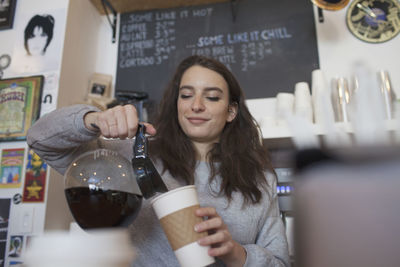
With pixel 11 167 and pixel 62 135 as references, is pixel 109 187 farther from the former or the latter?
pixel 11 167

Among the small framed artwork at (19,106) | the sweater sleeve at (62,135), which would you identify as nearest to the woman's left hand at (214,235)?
the sweater sleeve at (62,135)

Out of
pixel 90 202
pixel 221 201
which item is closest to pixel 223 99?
pixel 221 201

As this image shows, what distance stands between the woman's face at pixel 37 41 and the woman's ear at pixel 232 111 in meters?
1.14

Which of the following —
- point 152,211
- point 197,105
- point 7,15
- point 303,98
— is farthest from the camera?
point 7,15

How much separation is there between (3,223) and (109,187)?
A: 137 cm

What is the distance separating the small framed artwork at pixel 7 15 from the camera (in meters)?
1.84

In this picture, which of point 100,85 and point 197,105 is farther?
point 100,85

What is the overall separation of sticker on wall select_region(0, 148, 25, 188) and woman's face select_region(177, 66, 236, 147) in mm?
969

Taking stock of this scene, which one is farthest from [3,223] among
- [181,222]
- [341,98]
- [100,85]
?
[341,98]

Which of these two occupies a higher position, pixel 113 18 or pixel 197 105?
pixel 113 18

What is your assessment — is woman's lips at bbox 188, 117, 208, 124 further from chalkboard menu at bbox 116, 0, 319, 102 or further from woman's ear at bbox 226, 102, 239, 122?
chalkboard menu at bbox 116, 0, 319, 102

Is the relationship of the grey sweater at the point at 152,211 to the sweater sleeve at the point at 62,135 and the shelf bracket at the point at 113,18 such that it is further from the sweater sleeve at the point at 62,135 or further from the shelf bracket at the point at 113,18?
the shelf bracket at the point at 113,18

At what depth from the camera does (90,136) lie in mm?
654

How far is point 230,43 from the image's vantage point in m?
1.95
